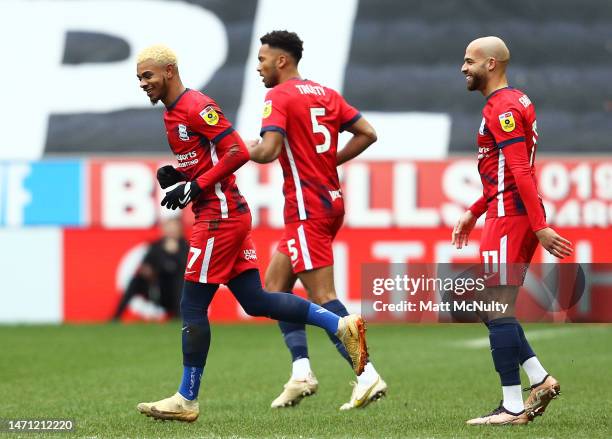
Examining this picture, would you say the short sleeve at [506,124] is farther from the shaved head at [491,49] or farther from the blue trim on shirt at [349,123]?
the blue trim on shirt at [349,123]

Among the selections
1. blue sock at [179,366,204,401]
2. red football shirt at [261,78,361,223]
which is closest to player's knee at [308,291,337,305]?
red football shirt at [261,78,361,223]

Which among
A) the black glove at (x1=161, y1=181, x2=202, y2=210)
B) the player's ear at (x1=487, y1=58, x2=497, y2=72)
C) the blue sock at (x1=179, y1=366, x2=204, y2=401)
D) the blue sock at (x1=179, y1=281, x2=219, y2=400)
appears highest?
the player's ear at (x1=487, y1=58, x2=497, y2=72)

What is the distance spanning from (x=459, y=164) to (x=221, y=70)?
12.7 feet

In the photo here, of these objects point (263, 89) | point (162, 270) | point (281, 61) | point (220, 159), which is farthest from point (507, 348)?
point (263, 89)

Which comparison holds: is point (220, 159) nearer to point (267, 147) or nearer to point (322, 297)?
point (267, 147)

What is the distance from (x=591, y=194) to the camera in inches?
604

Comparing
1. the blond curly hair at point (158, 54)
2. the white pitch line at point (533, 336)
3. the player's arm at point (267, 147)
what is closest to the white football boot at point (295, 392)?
the player's arm at point (267, 147)

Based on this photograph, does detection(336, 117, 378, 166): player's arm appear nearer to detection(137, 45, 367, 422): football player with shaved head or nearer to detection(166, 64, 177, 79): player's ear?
detection(137, 45, 367, 422): football player with shaved head

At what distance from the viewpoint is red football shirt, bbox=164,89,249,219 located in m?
6.30

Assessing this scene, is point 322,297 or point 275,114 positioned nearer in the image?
point 275,114

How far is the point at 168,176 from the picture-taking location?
21.1ft

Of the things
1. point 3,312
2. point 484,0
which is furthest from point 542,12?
point 3,312

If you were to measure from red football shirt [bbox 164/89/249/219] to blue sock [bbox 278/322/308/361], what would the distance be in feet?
4.06

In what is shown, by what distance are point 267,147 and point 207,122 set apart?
61 cm
